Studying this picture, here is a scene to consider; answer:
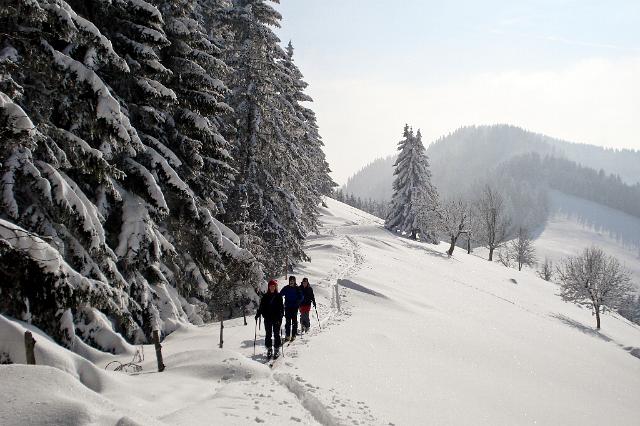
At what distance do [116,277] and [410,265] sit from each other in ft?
97.5

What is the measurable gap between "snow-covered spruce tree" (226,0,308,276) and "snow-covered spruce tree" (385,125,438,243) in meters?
34.5

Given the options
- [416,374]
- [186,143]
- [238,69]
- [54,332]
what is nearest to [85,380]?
[54,332]

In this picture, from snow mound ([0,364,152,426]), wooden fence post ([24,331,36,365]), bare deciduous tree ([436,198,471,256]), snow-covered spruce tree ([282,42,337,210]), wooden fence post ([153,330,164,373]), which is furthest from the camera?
bare deciduous tree ([436,198,471,256])

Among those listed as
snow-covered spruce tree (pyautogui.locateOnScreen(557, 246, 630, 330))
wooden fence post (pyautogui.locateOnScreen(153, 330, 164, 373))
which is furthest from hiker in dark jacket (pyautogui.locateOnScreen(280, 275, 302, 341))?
snow-covered spruce tree (pyautogui.locateOnScreen(557, 246, 630, 330))

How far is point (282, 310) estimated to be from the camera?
38.7 ft

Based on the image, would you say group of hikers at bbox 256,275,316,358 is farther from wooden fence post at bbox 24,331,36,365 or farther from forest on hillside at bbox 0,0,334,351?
wooden fence post at bbox 24,331,36,365

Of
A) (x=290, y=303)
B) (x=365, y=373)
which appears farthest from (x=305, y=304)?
(x=365, y=373)

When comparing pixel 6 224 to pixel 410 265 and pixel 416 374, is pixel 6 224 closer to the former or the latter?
pixel 416 374

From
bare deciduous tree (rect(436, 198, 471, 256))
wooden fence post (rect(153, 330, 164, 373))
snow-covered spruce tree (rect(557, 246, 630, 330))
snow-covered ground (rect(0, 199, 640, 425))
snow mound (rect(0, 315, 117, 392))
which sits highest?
bare deciduous tree (rect(436, 198, 471, 256))

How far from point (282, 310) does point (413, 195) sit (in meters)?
44.6

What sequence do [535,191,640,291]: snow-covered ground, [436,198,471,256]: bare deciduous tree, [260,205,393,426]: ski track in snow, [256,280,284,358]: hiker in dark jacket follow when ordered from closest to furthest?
1. [260,205,393,426]: ski track in snow
2. [256,280,284,358]: hiker in dark jacket
3. [436,198,471,256]: bare deciduous tree
4. [535,191,640,291]: snow-covered ground

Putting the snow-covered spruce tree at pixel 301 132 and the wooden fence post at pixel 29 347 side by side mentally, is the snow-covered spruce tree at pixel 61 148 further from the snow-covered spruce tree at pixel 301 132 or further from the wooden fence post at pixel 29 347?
the snow-covered spruce tree at pixel 301 132

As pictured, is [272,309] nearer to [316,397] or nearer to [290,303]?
[290,303]

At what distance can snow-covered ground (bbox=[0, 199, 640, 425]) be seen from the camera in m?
6.45
